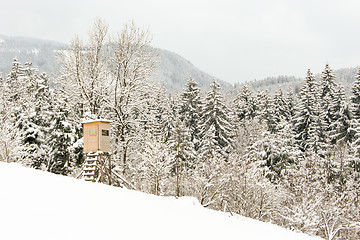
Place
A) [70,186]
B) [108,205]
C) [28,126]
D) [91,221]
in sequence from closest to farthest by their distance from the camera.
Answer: [91,221] → [108,205] → [70,186] → [28,126]

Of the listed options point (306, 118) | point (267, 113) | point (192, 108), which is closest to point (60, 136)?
point (192, 108)

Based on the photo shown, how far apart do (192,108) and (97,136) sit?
28900mm

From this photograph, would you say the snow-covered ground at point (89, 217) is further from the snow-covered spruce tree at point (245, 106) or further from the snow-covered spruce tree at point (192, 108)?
the snow-covered spruce tree at point (245, 106)

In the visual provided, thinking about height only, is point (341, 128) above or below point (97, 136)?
above

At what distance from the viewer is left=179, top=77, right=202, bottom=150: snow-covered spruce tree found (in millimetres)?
42656

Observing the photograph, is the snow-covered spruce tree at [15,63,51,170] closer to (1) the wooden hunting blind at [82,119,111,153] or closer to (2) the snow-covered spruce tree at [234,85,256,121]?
(1) the wooden hunting blind at [82,119,111,153]

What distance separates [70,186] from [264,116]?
129 feet

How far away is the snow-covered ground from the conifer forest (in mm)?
3736

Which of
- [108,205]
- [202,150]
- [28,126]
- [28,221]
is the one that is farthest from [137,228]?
[202,150]

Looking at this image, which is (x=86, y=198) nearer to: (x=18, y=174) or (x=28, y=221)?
(x=28, y=221)

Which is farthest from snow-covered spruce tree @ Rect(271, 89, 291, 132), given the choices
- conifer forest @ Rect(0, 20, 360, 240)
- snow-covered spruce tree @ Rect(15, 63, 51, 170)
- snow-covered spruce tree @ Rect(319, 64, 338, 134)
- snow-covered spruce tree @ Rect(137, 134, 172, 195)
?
snow-covered spruce tree @ Rect(15, 63, 51, 170)

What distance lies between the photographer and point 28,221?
5039 millimetres

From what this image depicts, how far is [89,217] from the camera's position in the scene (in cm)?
580

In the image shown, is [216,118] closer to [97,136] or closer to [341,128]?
[341,128]
